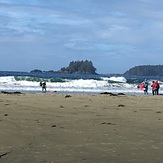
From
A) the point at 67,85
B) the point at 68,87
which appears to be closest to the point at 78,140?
the point at 68,87

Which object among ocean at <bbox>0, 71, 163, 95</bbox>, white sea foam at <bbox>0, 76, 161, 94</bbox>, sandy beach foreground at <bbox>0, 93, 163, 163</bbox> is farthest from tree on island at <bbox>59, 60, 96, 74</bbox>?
sandy beach foreground at <bbox>0, 93, 163, 163</bbox>

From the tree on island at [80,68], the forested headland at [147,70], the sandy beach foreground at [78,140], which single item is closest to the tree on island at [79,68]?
the tree on island at [80,68]

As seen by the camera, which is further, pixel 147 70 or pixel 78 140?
pixel 147 70

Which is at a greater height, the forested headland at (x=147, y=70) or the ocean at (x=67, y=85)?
the forested headland at (x=147, y=70)

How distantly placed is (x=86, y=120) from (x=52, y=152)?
3175mm

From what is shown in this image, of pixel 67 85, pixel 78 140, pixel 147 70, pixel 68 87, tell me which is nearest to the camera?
pixel 78 140

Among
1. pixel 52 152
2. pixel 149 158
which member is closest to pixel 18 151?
pixel 52 152

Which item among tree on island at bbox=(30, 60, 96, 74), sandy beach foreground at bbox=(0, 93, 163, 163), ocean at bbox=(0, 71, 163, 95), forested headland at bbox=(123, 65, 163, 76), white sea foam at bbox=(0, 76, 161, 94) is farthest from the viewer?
forested headland at bbox=(123, 65, 163, 76)

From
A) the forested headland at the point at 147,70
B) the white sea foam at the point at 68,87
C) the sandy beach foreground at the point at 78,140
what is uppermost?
the forested headland at the point at 147,70

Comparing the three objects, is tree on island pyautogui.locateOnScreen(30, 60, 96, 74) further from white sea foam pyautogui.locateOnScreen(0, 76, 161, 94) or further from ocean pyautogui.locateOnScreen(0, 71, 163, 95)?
white sea foam pyautogui.locateOnScreen(0, 76, 161, 94)

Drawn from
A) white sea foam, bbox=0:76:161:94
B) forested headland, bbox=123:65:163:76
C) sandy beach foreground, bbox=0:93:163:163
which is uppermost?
forested headland, bbox=123:65:163:76

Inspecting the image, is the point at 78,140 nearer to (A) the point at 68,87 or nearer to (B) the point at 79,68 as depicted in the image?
(A) the point at 68,87

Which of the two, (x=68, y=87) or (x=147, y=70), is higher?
(x=147, y=70)

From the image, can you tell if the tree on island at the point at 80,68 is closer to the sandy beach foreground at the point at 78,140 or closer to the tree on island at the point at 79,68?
the tree on island at the point at 79,68
